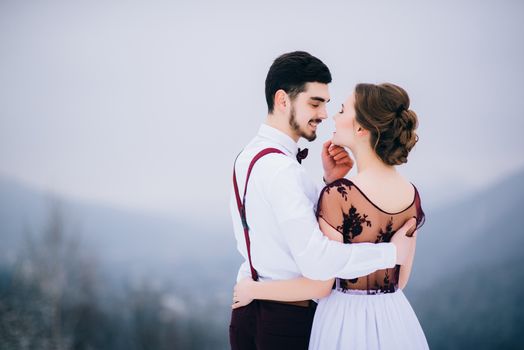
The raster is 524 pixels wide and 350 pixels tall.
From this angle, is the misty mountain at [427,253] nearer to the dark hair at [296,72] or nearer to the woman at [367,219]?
the woman at [367,219]

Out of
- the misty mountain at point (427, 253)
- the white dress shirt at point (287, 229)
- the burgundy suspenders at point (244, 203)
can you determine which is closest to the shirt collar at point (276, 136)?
the white dress shirt at point (287, 229)

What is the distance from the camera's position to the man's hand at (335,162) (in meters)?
2.03

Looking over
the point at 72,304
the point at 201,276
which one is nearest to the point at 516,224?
the point at 201,276

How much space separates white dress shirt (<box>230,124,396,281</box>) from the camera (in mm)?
1625

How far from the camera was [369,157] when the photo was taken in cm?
181

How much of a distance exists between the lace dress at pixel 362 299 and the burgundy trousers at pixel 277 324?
50mm

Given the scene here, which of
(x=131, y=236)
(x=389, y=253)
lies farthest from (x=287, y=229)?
(x=131, y=236)

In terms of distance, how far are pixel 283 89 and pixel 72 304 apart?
27.6ft

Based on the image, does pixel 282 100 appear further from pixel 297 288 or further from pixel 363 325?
pixel 363 325

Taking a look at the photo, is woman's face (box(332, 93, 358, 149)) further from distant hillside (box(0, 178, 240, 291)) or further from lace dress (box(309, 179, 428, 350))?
distant hillside (box(0, 178, 240, 291))

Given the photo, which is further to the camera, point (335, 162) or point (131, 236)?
point (131, 236)

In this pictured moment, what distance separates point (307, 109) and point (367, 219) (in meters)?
0.53

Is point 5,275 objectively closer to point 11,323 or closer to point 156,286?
point 11,323

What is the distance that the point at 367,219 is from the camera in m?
1.73
